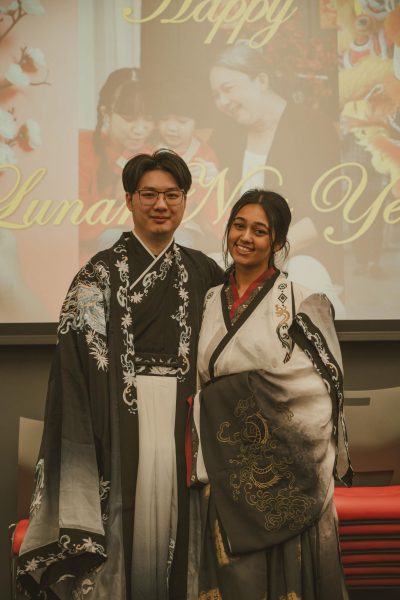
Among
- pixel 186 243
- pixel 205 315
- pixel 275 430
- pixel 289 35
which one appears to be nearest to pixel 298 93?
pixel 289 35

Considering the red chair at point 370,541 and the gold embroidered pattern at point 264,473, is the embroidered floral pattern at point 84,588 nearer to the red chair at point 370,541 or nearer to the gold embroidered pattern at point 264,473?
the gold embroidered pattern at point 264,473

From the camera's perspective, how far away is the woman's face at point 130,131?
3434mm

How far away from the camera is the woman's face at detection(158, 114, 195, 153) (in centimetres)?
344

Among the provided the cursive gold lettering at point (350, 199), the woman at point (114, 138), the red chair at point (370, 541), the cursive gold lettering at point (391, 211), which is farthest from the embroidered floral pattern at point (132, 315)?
the cursive gold lettering at point (391, 211)

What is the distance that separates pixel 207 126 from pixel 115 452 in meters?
1.72

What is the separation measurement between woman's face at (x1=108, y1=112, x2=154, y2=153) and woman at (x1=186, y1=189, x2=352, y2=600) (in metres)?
1.34

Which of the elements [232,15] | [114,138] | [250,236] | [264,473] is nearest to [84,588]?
[264,473]

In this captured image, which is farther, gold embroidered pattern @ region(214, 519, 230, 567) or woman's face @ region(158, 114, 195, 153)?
woman's face @ region(158, 114, 195, 153)

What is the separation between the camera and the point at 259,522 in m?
2.11

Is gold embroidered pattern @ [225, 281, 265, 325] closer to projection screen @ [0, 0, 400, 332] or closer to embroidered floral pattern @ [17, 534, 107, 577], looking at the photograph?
embroidered floral pattern @ [17, 534, 107, 577]

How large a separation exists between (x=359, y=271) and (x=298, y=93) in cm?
80

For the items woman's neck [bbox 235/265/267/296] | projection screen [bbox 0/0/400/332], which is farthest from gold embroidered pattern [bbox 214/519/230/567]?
projection screen [bbox 0/0/400/332]

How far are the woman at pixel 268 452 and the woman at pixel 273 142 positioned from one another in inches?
48.6

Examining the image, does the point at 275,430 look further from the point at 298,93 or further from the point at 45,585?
the point at 298,93
